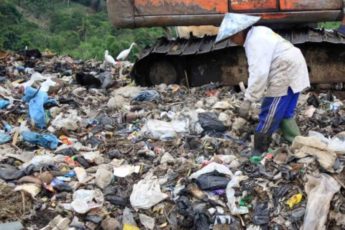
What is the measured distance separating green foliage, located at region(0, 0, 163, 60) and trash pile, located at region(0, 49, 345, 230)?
12.0 metres

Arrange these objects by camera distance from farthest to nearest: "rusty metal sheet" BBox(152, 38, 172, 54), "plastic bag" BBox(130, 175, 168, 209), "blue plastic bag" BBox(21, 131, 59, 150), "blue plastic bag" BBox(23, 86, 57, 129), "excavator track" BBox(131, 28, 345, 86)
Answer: "rusty metal sheet" BBox(152, 38, 172, 54) → "excavator track" BBox(131, 28, 345, 86) → "blue plastic bag" BBox(23, 86, 57, 129) → "blue plastic bag" BBox(21, 131, 59, 150) → "plastic bag" BBox(130, 175, 168, 209)

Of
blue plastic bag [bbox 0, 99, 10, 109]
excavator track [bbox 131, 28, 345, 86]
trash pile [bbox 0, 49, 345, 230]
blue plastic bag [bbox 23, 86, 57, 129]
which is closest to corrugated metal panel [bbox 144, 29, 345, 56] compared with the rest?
excavator track [bbox 131, 28, 345, 86]

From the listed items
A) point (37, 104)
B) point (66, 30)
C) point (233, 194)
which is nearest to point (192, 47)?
point (37, 104)

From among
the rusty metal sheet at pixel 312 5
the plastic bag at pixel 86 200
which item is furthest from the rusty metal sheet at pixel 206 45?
the plastic bag at pixel 86 200

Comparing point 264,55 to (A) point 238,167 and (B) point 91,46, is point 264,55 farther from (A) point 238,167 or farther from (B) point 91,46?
(B) point 91,46

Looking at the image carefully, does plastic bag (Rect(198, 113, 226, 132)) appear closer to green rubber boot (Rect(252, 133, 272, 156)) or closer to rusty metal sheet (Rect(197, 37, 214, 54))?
green rubber boot (Rect(252, 133, 272, 156))

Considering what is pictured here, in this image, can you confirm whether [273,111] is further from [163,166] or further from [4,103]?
[4,103]

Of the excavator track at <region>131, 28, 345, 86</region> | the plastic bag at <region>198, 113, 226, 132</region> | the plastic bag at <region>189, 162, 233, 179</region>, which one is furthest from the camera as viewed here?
the excavator track at <region>131, 28, 345, 86</region>

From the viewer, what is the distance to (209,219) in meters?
4.83

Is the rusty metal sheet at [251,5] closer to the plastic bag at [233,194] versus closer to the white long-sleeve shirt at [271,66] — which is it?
the white long-sleeve shirt at [271,66]

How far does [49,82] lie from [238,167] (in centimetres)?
395

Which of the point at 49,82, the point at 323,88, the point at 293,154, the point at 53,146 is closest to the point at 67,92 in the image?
the point at 49,82

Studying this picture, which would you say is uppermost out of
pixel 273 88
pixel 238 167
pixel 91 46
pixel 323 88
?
pixel 273 88

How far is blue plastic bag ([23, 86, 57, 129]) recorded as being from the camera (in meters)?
6.95
